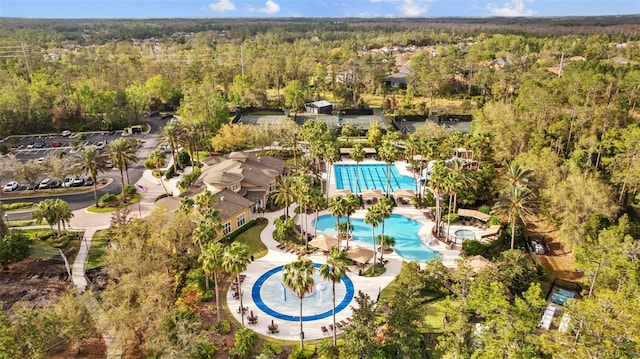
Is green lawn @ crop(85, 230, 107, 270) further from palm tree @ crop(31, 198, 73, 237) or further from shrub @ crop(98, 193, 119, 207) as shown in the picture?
shrub @ crop(98, 193, 119, 207)

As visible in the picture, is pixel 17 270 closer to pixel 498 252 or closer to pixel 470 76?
pixel 498 252

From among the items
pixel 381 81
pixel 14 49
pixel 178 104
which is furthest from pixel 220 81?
pixel 14 49

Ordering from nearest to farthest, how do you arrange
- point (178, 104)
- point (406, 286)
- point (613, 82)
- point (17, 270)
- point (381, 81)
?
point (406, 286) < point (17, 270) < point (613, 82) < point (178, 104) < point (381, 81)

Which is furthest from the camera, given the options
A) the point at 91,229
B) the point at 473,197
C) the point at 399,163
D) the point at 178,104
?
the point at 178,104

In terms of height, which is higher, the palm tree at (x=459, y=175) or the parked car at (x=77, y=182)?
the palm tree at (x=459, y=175)

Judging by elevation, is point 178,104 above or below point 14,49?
below

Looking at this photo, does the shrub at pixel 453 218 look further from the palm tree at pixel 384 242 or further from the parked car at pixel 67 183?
the parked car at pixel 67 183

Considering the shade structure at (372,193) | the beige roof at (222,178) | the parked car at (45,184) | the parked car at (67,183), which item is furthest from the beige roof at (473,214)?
the parked car at (45,184)
